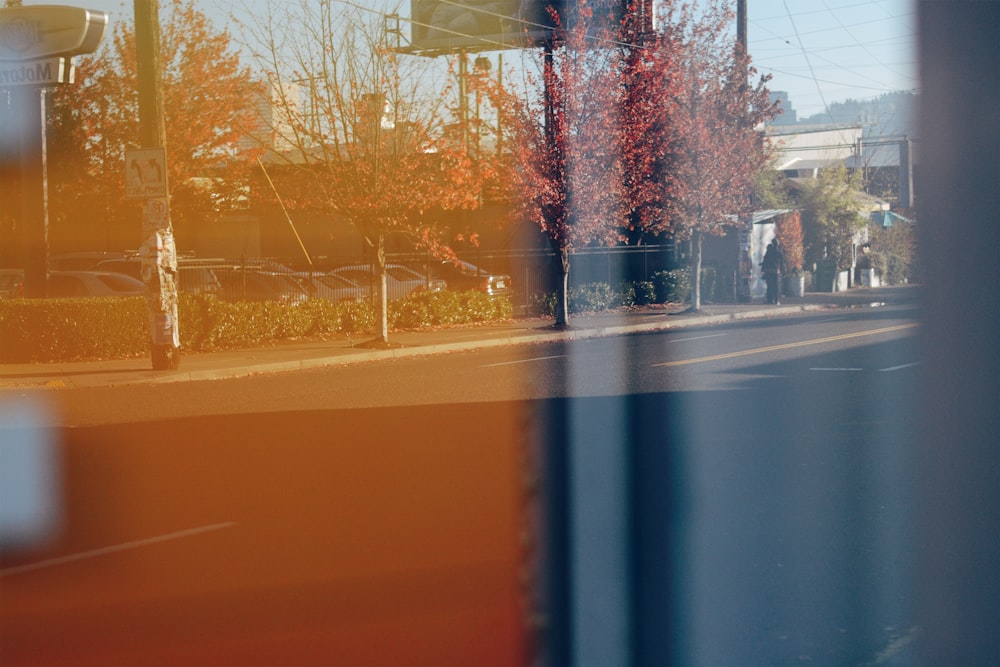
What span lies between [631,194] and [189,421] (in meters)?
18.4

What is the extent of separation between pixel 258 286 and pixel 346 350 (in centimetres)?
490

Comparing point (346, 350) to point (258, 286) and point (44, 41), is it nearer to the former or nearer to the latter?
point (258, 286)

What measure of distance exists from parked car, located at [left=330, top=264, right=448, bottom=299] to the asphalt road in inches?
504

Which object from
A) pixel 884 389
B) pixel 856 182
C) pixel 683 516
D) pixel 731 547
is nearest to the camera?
pixel 731 547

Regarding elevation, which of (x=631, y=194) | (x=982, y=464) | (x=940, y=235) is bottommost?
(x=982, y=464)

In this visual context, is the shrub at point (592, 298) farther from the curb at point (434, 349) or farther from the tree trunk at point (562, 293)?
the tree trunk at point (562, 293)

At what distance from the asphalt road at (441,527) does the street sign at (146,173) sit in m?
4.16

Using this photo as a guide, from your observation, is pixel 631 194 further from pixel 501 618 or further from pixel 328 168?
pixel 501 618

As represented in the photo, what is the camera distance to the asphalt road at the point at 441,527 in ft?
17.2


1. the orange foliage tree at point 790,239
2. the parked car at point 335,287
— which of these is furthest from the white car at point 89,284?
the orange foliage tree at point 790,239

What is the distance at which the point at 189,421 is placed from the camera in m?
12.4

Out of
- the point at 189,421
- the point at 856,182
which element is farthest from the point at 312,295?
the point at 856,182

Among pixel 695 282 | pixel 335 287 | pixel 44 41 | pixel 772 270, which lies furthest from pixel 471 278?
pixel 44 41

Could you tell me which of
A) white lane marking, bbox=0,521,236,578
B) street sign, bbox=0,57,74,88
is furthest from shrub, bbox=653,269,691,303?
white lane marking, bbox=0,521,236,578
